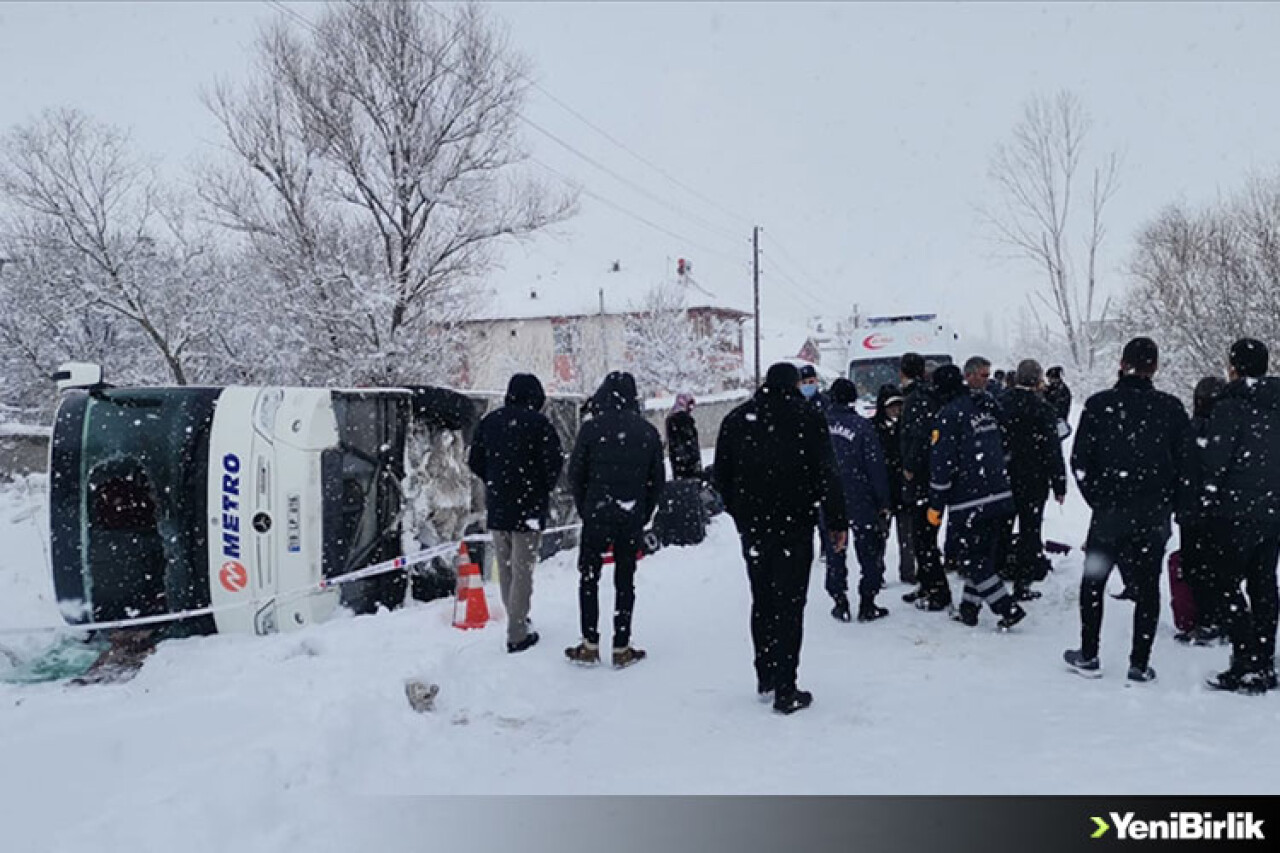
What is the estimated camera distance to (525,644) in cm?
599

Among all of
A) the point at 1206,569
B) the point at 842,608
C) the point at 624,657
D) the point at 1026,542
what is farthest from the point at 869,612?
the point at 1206,569

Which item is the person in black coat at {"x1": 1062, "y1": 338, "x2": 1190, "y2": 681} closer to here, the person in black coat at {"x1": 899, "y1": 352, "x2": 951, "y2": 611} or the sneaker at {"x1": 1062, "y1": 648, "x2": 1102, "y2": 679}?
the sneaker at {"x1": 1062, "y1": 648, "x2": 1102, "y2": 679}

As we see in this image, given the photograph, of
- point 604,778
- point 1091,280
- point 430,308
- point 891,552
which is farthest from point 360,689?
point 1091,280

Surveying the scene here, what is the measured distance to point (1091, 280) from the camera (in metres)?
36.4

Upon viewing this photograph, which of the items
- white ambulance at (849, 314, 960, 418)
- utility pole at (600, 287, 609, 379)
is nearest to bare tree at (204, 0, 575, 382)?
white ambulance at (849, 314, 960, 418)

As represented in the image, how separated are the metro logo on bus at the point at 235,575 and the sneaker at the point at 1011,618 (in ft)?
18.5

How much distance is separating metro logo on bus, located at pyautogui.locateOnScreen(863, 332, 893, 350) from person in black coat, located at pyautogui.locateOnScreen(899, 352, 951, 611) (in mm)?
10450

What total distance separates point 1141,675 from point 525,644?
400cm

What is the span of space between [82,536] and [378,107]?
658 inches

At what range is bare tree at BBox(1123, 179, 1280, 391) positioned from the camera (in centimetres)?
2075

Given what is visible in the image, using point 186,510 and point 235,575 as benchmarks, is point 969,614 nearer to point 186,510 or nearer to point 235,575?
point 235,575

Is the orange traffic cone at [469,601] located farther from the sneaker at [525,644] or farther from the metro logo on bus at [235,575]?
the metro logo on bus at [235,575]

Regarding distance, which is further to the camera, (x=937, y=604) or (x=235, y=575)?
(x=937, y=604)

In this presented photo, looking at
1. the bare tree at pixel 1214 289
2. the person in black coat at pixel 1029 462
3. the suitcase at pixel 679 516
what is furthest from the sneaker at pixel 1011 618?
the bare tree at pixel 1214 289
